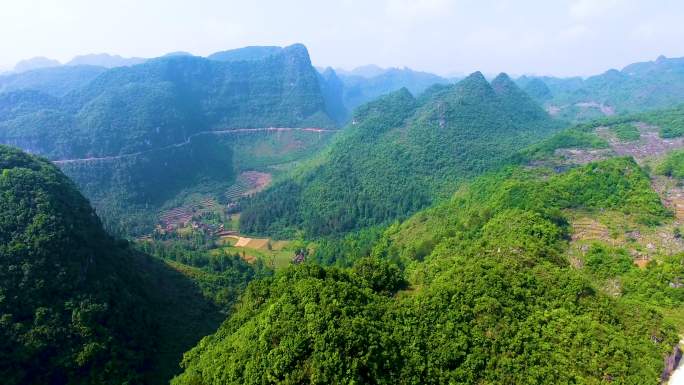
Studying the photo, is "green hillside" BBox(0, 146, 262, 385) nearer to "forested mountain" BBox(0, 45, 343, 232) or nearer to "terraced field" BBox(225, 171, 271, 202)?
"forested mountain" BBox(0, 45, 343, 232)

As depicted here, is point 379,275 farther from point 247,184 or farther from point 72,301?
point 247,184

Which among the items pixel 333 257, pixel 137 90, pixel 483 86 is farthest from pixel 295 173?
pixel 137 90

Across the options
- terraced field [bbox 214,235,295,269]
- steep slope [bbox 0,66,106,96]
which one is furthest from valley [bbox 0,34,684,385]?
steep slope [bbox 0,66,106,96]

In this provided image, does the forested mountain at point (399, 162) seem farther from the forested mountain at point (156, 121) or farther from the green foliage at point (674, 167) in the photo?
the forested mountain at point (156, 121)

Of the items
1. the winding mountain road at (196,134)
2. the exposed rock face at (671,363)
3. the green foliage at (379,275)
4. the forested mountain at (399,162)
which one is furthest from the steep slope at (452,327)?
the winding mountain road at (196,134)

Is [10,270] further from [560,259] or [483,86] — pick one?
[483,86]
